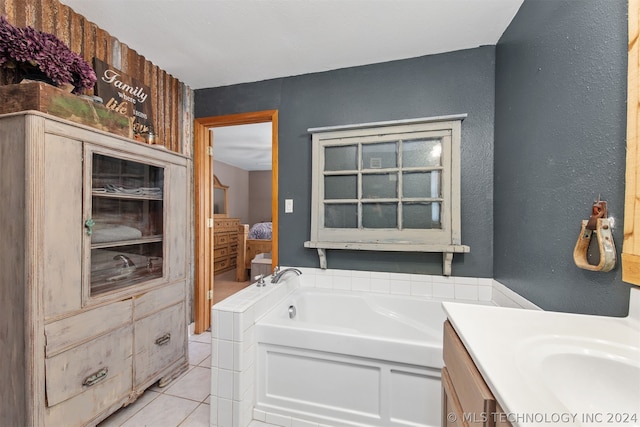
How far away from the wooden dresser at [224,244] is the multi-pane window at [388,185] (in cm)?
316

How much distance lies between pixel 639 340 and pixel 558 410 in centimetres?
50

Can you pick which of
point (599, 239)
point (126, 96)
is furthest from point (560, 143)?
point (126, 96)

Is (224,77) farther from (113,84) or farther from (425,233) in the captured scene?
(425,233)

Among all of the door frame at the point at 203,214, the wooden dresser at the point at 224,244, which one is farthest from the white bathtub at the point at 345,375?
the wooden dresser at the point at 224,244

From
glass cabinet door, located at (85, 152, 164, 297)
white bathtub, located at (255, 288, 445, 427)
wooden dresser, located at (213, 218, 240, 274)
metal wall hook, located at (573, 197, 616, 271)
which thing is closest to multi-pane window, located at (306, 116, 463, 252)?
white bathtub, located at (255, 288, 445, 427)

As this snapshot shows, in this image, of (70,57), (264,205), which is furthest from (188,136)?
(264,205)

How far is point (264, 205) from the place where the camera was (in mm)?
7082

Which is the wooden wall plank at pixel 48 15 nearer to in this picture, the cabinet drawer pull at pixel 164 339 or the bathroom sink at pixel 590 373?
the cabinet drawer pull at pixel 164 339

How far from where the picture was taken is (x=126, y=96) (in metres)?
1.88

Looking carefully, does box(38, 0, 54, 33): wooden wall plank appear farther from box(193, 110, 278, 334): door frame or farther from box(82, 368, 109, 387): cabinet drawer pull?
box(82, 368, 109, 387): cabinet drawer pull

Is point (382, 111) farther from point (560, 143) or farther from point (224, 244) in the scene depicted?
point (224, 244)

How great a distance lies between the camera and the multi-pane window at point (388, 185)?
1855mm

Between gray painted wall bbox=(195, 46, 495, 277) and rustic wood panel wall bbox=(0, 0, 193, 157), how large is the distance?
0.70 ft

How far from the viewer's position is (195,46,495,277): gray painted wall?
1.88 meters
